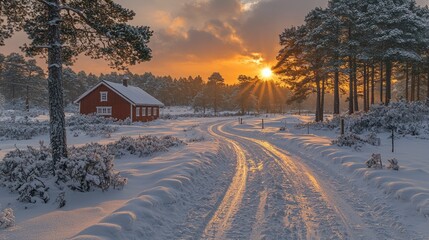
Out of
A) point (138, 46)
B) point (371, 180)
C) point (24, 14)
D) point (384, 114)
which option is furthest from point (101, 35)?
point (384, 114)

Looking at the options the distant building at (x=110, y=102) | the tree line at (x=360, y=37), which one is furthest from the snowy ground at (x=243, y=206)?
the distant building at (x=110, y=102)

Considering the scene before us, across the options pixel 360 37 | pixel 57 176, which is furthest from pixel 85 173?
pixel 360 37

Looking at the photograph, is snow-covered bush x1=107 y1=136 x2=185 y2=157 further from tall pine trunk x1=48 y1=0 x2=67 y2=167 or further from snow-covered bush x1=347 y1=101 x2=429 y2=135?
snow-covered bush x1=347 y1=101 x2=429 y2=135

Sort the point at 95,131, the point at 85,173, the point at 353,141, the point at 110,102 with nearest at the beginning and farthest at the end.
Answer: the point at 85,173, the point at 353,141, the point at 95,131, the point at 110,102

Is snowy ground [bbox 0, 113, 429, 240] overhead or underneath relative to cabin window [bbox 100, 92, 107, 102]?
underneath

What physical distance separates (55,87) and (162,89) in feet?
346

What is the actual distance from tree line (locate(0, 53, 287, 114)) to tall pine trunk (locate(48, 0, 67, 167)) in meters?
42.0

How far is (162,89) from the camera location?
11256 cm

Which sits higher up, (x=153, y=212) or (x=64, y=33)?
(x=64, y=33)

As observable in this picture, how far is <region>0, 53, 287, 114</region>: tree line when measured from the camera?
73.5 m

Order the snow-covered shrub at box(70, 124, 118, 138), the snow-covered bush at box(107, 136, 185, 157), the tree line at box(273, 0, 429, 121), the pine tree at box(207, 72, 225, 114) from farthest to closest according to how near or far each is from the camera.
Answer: the pine tree at box(207, 72, 225, 114), the tree line at box(273, 0, 429, 121), the snow-covered shrub at box(70, 124, 118, 138), the snow-covered bush at box(107, 136, 185, 157)

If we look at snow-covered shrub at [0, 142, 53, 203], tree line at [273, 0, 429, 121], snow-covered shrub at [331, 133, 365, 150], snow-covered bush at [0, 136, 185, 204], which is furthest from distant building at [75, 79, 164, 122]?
snow-covered bush at [0, 136, 185, 204]

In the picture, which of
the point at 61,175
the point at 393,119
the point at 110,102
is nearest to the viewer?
the point at 61,175

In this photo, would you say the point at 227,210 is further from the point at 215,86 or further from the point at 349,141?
the point at 215,86
